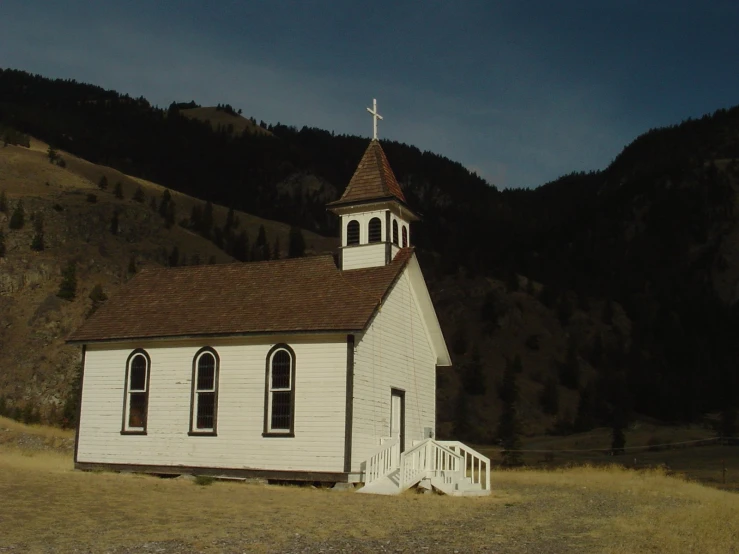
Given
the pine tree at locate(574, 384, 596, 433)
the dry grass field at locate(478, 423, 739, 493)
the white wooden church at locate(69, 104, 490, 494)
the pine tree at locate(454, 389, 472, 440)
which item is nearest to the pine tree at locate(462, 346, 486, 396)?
the pine tree at locate(454, 389, 472, 440)

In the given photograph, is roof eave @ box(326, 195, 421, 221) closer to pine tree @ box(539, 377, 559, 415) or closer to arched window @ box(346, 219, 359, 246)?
arched window @ box(346, 219, 359, 246)

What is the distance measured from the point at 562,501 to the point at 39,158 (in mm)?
98344

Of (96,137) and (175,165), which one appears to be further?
(175,165)

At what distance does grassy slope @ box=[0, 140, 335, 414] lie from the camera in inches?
2398

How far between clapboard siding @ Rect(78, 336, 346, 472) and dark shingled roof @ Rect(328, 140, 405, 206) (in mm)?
5557

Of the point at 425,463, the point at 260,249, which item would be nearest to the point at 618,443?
the point at 425,463

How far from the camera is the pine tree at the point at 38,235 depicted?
74250mm

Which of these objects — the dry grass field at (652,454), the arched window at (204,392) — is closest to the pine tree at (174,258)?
the dry grass field at (652,454)

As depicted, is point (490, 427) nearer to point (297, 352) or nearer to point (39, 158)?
point (297, 352)

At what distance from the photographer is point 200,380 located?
24734 millimetres

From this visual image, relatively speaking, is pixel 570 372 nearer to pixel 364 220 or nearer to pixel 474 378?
pixel 474 378

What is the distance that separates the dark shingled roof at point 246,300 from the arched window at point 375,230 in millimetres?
919

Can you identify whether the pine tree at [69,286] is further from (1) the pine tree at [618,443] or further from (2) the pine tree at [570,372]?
(1) the pine tree at [618,443]

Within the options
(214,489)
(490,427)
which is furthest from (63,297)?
(214,489)
